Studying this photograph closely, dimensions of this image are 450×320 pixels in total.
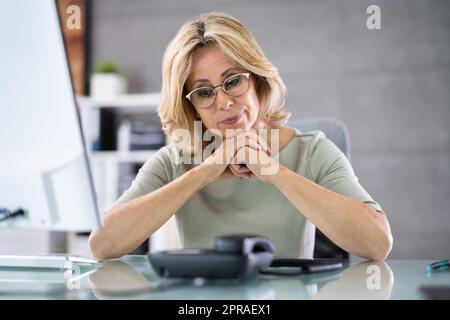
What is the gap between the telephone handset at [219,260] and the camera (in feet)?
2.46

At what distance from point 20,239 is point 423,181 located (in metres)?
2.88

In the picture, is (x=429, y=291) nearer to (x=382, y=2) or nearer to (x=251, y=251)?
(x=251, y=251)

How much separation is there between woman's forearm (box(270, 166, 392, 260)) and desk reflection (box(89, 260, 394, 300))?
0.83ft

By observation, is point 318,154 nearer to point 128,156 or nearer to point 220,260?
point 220,260

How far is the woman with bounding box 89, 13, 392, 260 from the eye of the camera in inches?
52.0

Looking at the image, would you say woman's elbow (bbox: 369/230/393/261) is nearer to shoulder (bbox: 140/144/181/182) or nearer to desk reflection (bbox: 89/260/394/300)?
desk reflection (bbox: 89/260/394/300)

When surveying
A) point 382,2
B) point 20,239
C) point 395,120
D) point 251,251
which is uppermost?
point 382,2

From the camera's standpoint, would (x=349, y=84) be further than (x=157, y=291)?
Yes

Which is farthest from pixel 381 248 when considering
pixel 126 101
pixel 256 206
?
pixel 126 101

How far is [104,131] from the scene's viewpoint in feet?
13.9

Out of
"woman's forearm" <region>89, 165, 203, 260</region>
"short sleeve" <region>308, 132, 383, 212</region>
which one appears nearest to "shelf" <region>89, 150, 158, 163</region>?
"short sleeve" <region>308, 132, 383, 212</region>

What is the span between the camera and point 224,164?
54.0 inches

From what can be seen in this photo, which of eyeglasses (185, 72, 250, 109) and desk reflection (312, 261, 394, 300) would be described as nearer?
desk reflection (312, 261, 394, 300)
